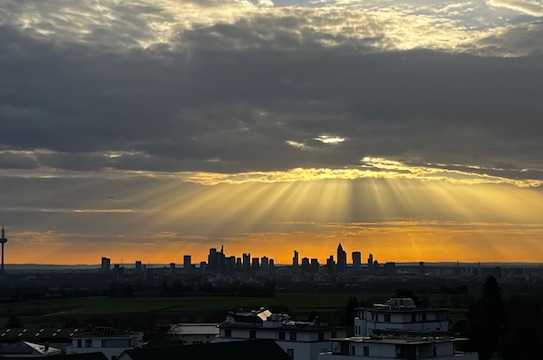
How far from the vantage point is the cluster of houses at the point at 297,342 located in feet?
205

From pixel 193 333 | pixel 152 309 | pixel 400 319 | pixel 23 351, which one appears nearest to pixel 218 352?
pixel 400 319

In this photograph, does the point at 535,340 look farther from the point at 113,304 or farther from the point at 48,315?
the point at 113,304

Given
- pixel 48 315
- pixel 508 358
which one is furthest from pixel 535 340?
pixel 48 315

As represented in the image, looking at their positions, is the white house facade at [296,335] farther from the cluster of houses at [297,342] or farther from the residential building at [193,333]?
the residential building at [193,333]

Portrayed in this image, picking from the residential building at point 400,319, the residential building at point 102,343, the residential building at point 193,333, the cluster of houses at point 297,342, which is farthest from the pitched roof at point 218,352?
the residential building at point 193,333

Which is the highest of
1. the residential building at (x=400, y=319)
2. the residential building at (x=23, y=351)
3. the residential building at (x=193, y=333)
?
the residential building at (x=400, y=319)

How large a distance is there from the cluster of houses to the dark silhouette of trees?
545cm

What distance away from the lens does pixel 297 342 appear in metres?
84.9

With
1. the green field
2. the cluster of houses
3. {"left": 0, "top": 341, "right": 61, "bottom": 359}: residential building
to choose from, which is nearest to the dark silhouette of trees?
the cluster of houses

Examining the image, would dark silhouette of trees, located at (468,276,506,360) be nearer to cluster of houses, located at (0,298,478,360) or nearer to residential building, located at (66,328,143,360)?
cluster of houses, located at (0,298,478,360)

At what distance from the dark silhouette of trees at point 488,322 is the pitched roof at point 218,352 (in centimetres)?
2886

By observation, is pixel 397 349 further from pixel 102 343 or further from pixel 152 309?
pixel 152 309

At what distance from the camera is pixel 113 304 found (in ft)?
630

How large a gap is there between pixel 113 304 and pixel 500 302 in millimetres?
107987
